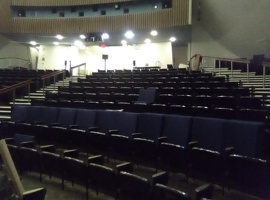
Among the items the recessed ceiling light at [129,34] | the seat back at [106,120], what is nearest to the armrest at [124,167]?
the seat back at [106,120]

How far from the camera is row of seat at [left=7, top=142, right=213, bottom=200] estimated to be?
1499 mm

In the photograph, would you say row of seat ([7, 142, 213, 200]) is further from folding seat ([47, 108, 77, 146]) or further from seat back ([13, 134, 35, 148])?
folding seat ([47, 108, 77, 146])

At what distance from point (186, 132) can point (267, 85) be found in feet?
8.65

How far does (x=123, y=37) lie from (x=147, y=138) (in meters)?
7.36

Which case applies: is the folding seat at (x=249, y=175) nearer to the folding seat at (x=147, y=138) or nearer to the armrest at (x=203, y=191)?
the armrest at (x=203, y=191)

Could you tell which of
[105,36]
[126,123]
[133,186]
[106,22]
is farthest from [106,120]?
[105,36]

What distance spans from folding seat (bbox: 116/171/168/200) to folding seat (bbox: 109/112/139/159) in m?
0.81

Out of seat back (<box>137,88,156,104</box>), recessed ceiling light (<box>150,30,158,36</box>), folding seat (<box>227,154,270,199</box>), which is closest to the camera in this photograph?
folding seat (<box>227,154,270,199</box>)

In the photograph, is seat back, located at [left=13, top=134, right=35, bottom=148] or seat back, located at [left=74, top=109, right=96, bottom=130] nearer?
seat back, located at [left=13, top=134, right=35, bottom=148]

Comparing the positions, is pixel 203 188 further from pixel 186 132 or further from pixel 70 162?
pixel 70 162

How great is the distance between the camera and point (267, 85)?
4289 millimetres

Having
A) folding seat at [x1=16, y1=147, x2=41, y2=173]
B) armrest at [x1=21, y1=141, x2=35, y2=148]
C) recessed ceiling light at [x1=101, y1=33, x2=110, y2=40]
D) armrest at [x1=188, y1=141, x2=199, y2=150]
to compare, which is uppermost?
recessed ceiling light at [x1=101, y1=33, x2=110, y2=40]

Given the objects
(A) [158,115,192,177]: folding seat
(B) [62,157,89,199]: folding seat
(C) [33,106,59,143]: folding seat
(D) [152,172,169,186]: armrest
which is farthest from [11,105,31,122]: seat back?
(D) [152,172,169,186]: armrest

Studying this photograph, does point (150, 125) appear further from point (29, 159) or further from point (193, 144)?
point (29, 159)
